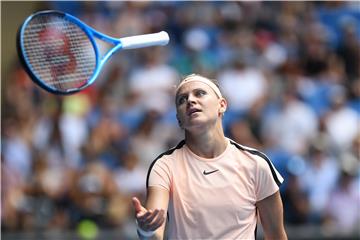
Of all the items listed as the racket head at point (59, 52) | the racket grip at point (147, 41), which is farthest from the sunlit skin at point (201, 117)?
the racket head at point (59, 52)

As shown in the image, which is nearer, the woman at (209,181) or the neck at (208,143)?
the woman at (209,181)

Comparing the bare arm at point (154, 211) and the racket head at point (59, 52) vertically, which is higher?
the racket head at point (59, 52)

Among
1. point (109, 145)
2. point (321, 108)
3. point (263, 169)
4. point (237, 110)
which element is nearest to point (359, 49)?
point (321, 108)

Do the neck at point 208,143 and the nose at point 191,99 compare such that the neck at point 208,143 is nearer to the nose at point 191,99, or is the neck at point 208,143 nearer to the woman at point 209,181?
the woman at point 209,181

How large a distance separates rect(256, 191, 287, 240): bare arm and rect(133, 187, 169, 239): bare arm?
0.65m

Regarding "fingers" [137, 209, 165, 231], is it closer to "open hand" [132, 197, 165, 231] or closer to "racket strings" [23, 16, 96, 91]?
"open hand" [132, 197, 165, 231]

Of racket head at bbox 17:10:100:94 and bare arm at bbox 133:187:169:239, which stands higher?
racket head at bbox 17:10:100:94

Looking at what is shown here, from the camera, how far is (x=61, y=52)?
6.12 metres

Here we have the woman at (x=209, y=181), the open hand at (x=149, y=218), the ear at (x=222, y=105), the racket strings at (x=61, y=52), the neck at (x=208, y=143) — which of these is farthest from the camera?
the racket strings at (x=61, y=52)

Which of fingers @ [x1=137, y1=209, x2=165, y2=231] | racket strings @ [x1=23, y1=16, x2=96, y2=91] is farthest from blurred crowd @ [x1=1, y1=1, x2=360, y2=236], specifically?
fingers @ [x1=137, y1=209, x2=165, y2=231]

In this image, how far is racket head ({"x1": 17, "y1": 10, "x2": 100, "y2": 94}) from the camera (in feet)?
18.9

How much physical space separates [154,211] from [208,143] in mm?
763

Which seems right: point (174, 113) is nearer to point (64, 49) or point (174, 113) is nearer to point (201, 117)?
point (64, 49)

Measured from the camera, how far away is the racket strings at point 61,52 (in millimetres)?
5836
